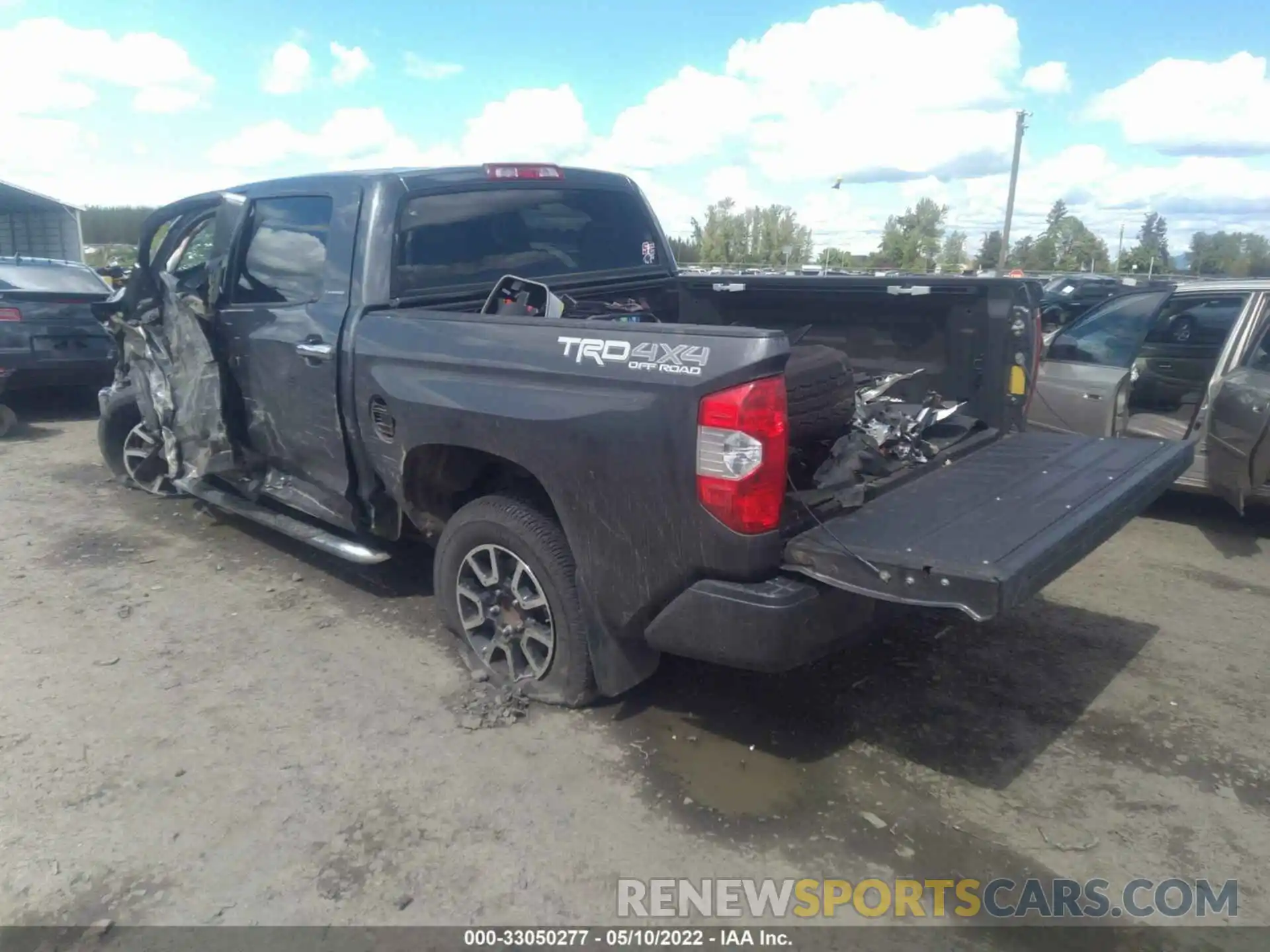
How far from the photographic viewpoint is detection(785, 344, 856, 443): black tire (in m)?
3.59

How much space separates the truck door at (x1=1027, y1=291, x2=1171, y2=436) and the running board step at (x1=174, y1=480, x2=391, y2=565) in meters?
4.28

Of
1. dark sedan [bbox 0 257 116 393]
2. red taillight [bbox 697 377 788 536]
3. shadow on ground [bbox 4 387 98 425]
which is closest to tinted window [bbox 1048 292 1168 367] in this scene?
red taillight [bbox 697 377 788 536]

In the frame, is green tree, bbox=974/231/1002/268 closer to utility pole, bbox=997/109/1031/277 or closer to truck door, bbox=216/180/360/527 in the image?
utility pole, bbox=997/109/1031/277

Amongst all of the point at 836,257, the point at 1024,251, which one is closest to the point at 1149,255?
the point at 1024,251

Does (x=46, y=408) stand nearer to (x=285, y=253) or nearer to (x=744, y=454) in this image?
(x=285, y=253)

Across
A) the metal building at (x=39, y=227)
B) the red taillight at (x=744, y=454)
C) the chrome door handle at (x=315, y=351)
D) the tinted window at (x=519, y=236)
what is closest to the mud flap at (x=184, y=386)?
the chrome door handle at (x=315, y=351)

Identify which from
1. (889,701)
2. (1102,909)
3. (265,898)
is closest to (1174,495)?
(889,701)

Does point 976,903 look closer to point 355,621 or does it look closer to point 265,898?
point 265,898

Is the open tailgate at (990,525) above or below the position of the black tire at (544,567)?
A: above

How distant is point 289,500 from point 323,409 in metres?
0.83

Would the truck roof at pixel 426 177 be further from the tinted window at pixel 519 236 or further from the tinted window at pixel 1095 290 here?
the tinted window at pixel 1095 290

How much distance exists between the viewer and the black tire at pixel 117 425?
22.6 ft

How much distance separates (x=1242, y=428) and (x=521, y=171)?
13.8 feet

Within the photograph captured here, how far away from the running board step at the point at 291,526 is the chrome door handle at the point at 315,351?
0.93m
